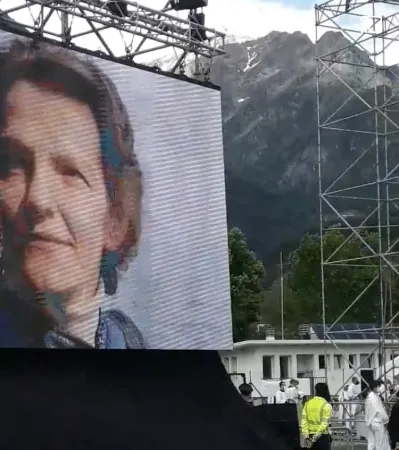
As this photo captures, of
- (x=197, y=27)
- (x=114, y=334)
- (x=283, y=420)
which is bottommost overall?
(x=283, y=420)

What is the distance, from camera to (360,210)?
8212 cm

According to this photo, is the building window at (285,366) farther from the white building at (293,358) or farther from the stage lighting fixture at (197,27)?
the stage lighting fixture at (197,27)

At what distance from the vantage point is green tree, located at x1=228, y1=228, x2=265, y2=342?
135ft

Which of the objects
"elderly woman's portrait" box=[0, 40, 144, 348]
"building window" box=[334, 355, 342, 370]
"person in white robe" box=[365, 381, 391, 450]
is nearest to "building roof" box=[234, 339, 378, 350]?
"building window" box=[334, 355, 342, 370]

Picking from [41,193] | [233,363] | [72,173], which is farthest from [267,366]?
[41,193]

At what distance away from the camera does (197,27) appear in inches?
475

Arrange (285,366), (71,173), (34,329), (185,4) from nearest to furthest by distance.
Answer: (34,329)
(71,173)
(185,4)
(285,366)

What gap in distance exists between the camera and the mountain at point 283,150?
88.2 metres

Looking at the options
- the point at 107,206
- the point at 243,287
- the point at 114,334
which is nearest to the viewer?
the point at 114,334

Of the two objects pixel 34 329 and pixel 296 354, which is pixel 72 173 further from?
pixel 296 354

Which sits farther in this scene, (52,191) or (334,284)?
(334,284)

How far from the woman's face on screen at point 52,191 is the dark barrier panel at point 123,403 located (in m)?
0.84

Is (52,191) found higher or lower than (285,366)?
higher

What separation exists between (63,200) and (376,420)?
428 cm
